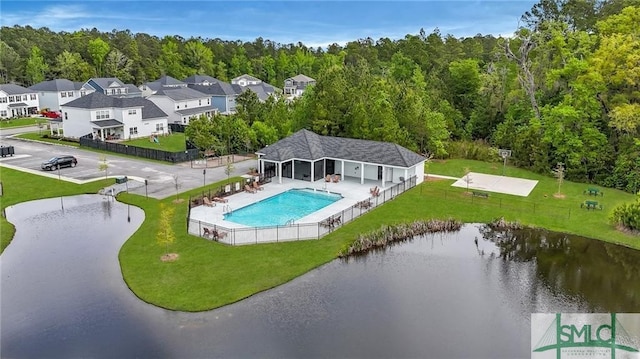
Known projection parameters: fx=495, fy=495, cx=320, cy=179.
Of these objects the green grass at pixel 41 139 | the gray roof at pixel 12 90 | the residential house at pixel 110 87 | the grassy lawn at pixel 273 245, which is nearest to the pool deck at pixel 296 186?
the grassy lawn at pixel 273 245

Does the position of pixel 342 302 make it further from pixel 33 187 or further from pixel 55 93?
pixel 55 93

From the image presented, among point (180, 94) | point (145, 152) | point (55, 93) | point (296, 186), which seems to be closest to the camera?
point (296, 186)

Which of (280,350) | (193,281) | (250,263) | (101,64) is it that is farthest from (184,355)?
(101,64)

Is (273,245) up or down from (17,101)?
down

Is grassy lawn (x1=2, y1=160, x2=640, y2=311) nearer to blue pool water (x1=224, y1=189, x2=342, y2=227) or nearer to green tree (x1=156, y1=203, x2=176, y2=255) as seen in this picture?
green tree (x1=156, y1=203, x2=176, y2=255)

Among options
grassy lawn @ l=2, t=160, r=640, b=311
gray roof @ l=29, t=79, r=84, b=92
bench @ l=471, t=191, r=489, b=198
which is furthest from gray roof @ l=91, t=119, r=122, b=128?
Answer: bench @ l=471, t=191, r=489, b=198

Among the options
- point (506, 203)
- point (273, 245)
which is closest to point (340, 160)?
point (506, 203)
